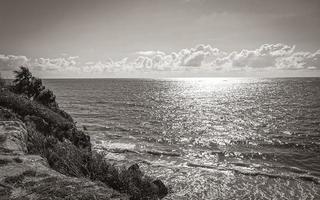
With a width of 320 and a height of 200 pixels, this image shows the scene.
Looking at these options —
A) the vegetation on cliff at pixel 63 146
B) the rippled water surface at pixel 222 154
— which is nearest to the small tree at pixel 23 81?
the vegetation on cliff at pixel 63 146

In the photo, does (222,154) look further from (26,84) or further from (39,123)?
(26,84)

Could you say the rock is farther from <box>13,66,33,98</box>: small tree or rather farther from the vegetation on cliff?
<box>13,66,33,98</box>: small tree

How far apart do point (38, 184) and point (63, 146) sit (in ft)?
22.5

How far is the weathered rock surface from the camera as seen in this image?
181 inches

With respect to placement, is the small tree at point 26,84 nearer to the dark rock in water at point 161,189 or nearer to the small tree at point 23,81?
the small tree at point 23,81

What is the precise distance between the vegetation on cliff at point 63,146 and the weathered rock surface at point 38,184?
65.8 inches

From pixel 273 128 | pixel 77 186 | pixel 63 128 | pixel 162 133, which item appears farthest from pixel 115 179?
pixel 273 128

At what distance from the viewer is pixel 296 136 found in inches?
1374

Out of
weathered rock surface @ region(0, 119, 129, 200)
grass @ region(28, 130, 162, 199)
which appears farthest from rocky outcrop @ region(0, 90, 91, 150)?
weathered rock surface @ region(0, 119, 129, 200)

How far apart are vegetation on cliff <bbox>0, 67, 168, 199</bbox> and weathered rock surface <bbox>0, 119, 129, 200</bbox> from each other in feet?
5.49

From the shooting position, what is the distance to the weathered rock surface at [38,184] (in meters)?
4.60

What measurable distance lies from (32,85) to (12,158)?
30911 mm

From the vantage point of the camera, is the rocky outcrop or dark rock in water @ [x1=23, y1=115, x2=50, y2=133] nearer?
dark rock in water @ [x1=23, y1=115, x2=50, y2=133]

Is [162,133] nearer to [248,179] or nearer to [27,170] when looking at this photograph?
[248,179]
